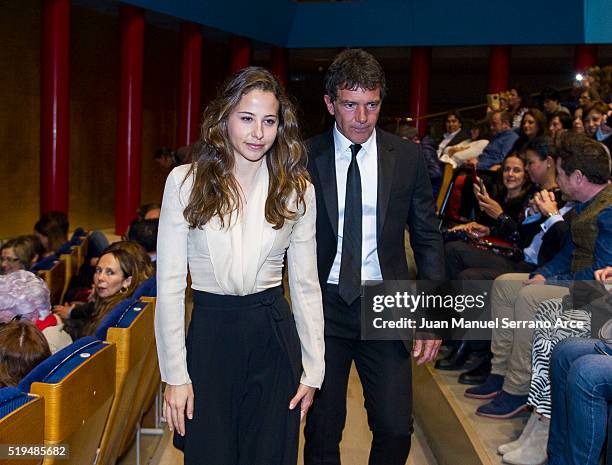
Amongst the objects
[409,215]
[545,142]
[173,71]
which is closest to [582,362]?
[409,215]

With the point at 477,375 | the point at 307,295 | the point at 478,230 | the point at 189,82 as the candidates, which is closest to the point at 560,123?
the point at 478,230

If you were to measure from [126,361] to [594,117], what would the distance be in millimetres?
3943

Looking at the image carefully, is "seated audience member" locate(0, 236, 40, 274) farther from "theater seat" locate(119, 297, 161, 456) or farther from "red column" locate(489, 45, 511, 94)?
"red column" locate(489, 45, 511, 94)

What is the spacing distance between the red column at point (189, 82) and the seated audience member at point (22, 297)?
699 centimetres

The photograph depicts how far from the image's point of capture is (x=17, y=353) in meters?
2.25

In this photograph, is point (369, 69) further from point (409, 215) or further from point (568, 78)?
point (568, 78)

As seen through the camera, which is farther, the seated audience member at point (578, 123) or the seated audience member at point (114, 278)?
the seated audience member at point (578, 123)

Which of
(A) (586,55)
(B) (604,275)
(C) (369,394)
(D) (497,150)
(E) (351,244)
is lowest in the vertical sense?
(C) (369,394)

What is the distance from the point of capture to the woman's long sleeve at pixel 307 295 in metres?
1.84

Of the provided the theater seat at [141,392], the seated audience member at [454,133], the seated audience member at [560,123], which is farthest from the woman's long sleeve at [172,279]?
the seated audience member at [454,133]

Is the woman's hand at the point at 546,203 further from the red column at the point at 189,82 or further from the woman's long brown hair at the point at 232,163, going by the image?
the red column at the point at 189,82

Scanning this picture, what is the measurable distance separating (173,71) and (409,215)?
9704mm

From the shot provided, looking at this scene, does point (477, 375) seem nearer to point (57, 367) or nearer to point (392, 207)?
point (392, 207)

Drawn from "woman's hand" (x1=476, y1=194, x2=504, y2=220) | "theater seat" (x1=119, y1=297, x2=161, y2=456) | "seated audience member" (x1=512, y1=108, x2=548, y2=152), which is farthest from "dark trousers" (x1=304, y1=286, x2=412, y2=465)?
"seated audience member" (x1=512, y1=108, x2=548, y2=152)
